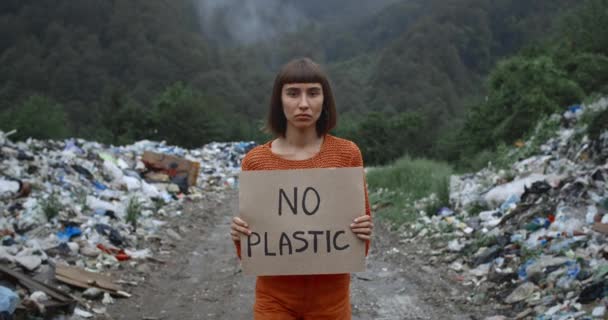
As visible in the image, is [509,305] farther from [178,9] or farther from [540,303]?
[178,9]

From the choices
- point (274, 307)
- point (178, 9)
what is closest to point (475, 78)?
point (178, 9)

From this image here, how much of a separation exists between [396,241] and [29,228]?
3.92 meters

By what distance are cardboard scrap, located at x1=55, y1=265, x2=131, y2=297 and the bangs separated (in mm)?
3126

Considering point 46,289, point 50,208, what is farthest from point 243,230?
point 50,208

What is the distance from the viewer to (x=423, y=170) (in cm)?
991

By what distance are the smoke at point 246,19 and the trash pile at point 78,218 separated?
76.0 metres

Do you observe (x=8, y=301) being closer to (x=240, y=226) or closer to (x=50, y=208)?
(x=240, y=226)

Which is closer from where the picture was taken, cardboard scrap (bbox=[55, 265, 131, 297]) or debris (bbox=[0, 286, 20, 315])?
debris (bbox=[0, 286, 20, 315])

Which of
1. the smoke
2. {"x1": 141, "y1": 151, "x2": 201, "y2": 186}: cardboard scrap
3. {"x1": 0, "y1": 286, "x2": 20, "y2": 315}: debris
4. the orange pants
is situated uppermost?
the smoke

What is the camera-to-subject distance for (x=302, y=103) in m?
1.76

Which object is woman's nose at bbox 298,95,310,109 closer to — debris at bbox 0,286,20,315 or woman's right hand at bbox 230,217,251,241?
woman's right hand at bbox 230,217,251,241

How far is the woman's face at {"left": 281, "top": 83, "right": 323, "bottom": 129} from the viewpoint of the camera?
177 cm

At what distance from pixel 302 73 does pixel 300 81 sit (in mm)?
26

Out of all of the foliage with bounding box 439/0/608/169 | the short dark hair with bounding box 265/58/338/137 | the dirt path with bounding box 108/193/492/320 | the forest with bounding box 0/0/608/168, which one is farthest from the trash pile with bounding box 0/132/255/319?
the forest with bounding box 0/0/608/168
